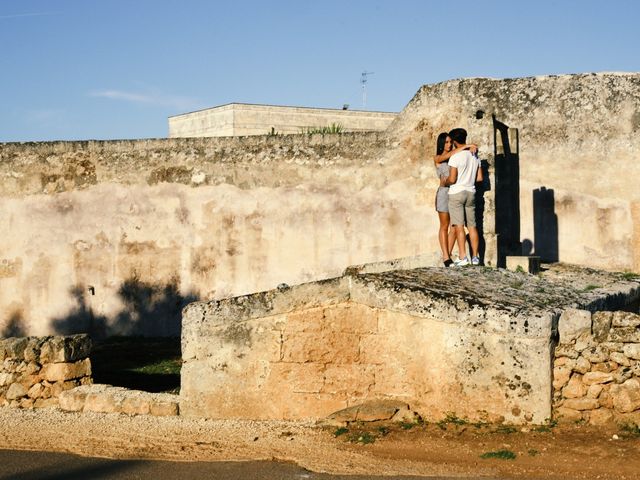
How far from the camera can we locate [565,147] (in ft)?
47.2

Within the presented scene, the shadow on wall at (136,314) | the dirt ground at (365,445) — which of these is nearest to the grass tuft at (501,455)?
the dirt ground at (365,445)

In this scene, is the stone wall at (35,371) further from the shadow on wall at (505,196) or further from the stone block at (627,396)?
the shadow on wall at (505,196)

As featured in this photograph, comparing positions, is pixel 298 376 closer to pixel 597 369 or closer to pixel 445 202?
pixel 597 369

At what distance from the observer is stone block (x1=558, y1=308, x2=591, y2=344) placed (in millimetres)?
6781

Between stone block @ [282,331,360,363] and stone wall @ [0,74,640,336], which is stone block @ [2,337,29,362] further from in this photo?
stone wall @ [0,74,640,336]

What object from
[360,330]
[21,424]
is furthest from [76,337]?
[360,330]

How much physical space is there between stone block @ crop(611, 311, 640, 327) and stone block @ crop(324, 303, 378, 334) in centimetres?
175

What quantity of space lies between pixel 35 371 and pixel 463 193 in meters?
4.84

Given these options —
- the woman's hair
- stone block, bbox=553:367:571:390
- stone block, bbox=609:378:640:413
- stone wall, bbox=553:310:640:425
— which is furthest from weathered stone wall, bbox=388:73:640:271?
stone block, bbox=609:378:640:413

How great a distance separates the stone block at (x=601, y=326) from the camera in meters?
6.74

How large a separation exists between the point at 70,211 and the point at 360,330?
9.29 metres

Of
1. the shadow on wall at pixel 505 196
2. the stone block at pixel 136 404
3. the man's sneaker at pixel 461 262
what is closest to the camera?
the stone block at pixel 136 404

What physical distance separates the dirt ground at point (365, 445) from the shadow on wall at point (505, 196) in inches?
190

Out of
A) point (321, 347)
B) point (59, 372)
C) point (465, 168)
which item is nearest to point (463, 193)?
point (465, 168)
